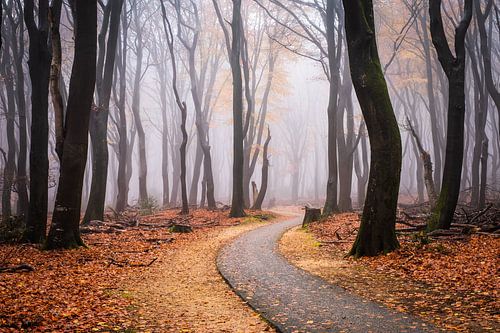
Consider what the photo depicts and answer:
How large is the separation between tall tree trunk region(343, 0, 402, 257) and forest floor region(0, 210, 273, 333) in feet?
12.4

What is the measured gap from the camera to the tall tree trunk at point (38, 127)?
10.6 meters

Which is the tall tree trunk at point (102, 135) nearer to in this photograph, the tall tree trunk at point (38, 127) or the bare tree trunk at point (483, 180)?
→ the tall tree trunk at point (38, 127)

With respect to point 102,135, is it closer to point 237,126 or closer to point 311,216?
point 237,126

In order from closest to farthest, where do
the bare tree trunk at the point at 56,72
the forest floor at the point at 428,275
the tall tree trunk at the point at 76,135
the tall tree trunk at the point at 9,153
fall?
the forest floor at the point at 428,275
the tall tree trunk at the point at 76,135
the bare tree trunk at the point at 56,72
the tall tree trunk at the point at 9,153

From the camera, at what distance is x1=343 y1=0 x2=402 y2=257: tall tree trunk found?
8961mm

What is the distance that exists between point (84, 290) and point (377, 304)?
466cm

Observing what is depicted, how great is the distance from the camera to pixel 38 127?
10.8m

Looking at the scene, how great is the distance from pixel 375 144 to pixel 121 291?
627cm

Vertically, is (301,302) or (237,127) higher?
(237,127)

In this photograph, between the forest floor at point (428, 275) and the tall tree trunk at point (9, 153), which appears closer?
the forest floor at point (428, 275)

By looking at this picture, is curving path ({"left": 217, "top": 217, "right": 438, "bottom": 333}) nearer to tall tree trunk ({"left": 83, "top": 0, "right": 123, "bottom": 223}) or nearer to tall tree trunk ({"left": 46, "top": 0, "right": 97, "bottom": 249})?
tall tree trunk ({"left": 46, "top": 0, "right": 97, "bottom": 249})

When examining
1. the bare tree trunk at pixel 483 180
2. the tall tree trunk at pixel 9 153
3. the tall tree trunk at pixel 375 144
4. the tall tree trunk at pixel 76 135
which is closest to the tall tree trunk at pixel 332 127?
the bare tree trunk at pixel 483 180

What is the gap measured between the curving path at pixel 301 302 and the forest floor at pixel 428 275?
0.33 meters

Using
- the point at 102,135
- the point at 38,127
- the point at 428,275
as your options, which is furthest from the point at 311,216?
the point at 38,127
